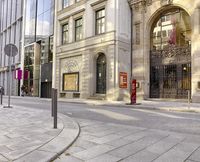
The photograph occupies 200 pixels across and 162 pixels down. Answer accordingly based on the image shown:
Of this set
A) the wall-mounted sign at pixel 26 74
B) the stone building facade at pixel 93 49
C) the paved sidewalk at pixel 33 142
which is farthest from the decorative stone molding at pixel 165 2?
the wall-mounted sign at pixel 26 74

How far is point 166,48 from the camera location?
841 inches

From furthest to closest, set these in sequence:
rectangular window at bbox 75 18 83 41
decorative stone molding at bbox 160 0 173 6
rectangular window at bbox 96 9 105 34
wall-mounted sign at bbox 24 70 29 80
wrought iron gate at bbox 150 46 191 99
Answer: wall-mounted sign at bbox 24 70 29 80 < rectangular window at bbox 75 18 83 41 < rectangular window at bbox 96 9 105 34 < decorative stone molding at bbox 160 0 173 6 < wrought iron gate at bbox 150 46 191 99

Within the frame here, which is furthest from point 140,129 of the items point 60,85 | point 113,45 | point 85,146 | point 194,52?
point 60,85

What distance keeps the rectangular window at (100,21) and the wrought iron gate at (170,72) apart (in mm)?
5692

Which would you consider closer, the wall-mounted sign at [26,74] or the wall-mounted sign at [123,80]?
the wall-mounted sign at [123,80]

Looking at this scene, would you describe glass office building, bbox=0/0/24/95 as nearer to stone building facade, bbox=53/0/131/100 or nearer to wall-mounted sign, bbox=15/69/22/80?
wall-mounted sign, bbox=15/69/22/80

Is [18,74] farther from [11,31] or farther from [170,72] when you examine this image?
[170,72]

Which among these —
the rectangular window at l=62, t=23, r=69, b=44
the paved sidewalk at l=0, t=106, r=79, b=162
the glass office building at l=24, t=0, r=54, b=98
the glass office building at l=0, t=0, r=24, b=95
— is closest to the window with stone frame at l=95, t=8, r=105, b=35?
the rectangular window at l=62, t=23, r=69, b=44

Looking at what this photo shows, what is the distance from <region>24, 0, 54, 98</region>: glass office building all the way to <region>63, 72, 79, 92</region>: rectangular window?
381cm

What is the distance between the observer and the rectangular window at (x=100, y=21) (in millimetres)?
23719

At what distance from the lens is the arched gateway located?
1981cm

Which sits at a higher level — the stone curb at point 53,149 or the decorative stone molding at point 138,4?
the decorative stone molding at point 138,4

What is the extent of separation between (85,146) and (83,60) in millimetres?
20471

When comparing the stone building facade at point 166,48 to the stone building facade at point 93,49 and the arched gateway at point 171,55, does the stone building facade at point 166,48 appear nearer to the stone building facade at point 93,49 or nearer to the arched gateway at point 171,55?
the arched gateway at point 171,55
